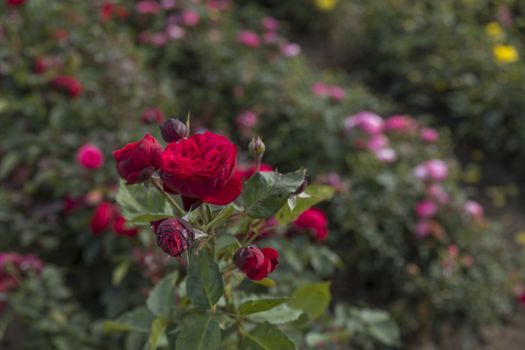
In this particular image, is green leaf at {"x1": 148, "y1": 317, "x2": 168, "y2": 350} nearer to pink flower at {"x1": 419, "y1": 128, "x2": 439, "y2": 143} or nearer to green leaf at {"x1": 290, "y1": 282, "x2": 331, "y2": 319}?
green leaf at {"x1": 290, "y1": 282, "x2": 331, "y2": 319}

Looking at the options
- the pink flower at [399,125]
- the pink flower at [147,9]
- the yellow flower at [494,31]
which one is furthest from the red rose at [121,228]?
the yellow flower at [494,31]

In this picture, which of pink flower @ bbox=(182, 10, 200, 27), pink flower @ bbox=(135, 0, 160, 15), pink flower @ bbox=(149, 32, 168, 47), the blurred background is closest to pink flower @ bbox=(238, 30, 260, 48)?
the blurred background

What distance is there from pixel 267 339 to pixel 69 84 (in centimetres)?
178

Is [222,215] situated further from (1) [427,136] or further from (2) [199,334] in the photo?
(1) [427,136]

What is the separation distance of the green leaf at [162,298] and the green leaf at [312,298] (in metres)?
0.27

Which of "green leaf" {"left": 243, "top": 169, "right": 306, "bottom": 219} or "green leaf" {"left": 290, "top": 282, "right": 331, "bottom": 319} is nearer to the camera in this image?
"green leaf" {"left": 243, "top": 169, "right": 306, "bottom": 219}

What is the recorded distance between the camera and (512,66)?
10.6 feet

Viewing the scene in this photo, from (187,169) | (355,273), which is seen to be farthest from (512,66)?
(187,169)

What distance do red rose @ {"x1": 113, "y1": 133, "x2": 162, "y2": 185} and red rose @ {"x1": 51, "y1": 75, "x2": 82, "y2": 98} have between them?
5.29 ft

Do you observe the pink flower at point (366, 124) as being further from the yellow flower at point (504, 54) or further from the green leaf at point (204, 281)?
the green leaf at point (204, 281)

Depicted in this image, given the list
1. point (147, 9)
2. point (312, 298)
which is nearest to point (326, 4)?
point (147, 9)

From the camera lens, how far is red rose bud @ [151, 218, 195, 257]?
29.7 inches

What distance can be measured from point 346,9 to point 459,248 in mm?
2268

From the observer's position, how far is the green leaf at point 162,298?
110 cm
